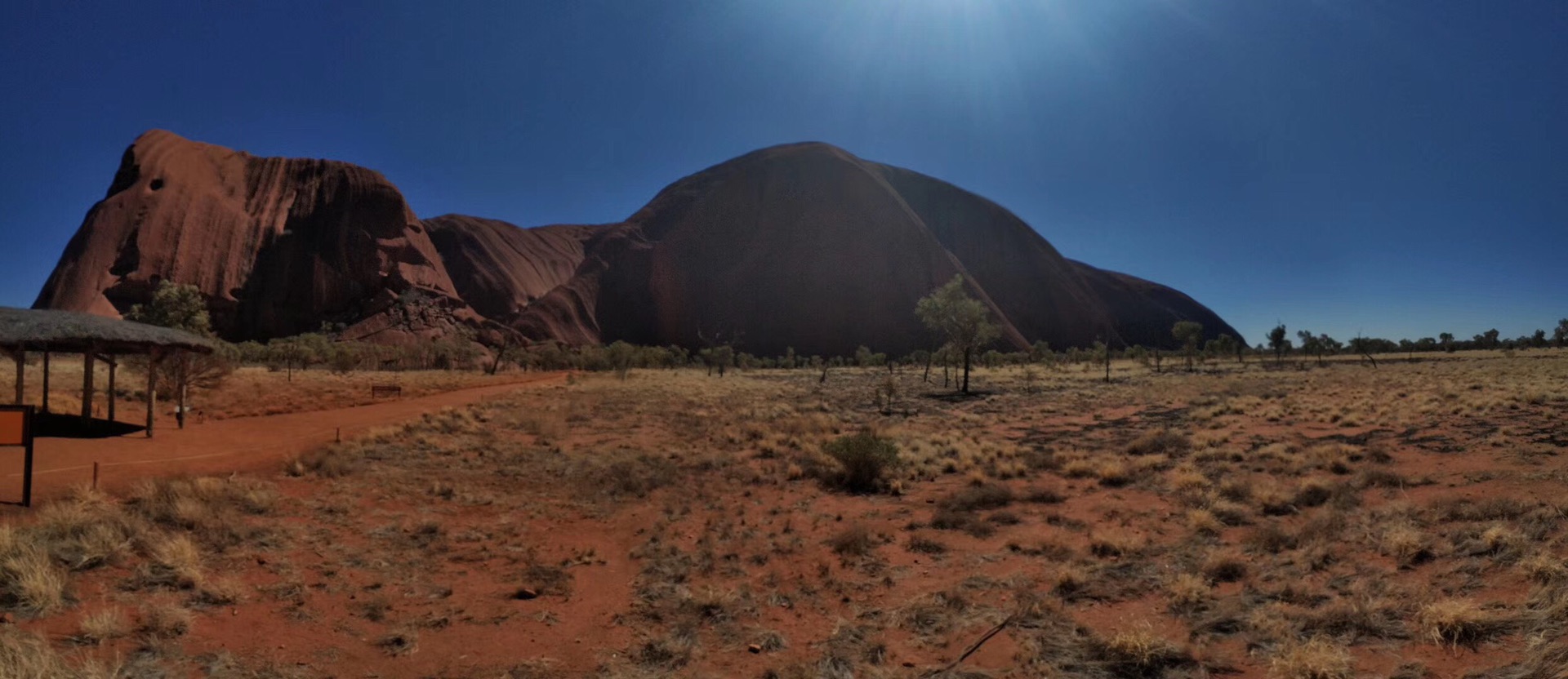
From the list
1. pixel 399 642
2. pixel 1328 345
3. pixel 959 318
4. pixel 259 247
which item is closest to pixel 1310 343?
pixel 1328 345

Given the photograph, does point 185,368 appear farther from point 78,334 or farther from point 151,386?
point 78,334

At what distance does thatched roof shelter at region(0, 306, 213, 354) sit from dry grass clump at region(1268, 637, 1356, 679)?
2086 cm

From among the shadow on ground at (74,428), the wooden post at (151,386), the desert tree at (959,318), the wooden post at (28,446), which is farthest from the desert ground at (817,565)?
the desert tree at (959,318)

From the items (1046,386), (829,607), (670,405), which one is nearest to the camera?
(829,607)

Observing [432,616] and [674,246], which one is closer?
[432,616]

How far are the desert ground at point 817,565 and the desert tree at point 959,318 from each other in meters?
24.3

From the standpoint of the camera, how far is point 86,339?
45.5 ft

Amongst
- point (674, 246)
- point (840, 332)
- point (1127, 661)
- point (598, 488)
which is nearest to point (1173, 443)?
point (1127, 661)

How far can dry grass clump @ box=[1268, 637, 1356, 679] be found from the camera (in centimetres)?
445

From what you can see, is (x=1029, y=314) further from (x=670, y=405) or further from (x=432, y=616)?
(x=432, y=616)

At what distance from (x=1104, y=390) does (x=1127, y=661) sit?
33599mm

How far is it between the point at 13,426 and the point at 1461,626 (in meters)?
14.9

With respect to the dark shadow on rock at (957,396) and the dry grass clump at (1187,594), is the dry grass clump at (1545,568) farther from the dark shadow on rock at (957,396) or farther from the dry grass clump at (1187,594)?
the dark shadow on rock at (957,396)

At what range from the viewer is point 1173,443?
15.6 m
